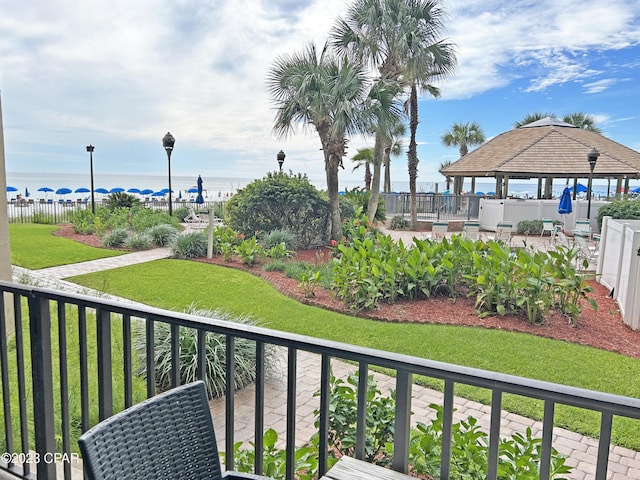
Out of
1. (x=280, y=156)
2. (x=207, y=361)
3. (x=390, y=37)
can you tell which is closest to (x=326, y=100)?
(x=390, y=37)

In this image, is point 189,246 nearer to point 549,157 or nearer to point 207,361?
point 207,361

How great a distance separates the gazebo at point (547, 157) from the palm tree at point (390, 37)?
7.23 m

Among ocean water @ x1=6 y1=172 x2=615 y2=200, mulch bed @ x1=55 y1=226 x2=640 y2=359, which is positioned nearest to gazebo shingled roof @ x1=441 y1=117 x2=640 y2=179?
ocean water @ x1=6 y1=172 x2=615 y2=200

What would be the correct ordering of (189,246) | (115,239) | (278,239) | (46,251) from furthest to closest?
(115,239) → (278,239) → (46,251) → (189,246)

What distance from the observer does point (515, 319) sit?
6.29m

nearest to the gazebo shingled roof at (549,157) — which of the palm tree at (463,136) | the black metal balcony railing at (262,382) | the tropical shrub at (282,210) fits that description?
the tropical shrub at (282,210)

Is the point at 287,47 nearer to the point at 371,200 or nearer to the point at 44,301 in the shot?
the point at 371,200

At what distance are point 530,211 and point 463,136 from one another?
2048 centimetres

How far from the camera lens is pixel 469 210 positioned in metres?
21.4

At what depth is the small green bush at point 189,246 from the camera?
1130cm

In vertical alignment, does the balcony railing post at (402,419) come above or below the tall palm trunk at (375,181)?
below

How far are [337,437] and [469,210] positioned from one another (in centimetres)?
2007

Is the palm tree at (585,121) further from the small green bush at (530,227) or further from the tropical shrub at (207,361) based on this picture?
the tropical shrub at (207,361)

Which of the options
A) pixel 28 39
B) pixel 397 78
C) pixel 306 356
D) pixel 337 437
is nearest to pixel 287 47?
pixel 397 78
